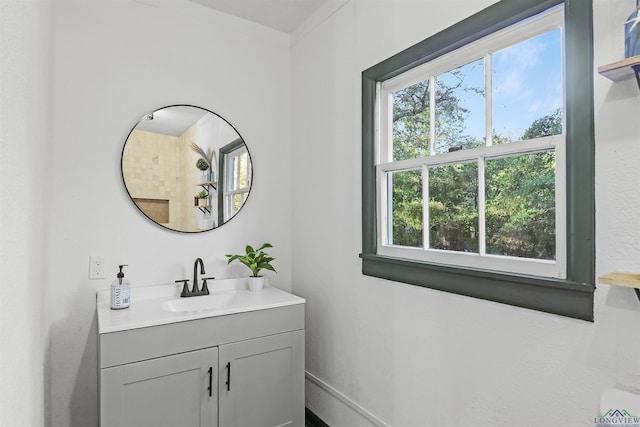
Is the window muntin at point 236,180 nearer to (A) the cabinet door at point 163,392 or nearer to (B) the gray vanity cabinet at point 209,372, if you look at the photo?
(B) the gray vanity cabinet at point 209,372

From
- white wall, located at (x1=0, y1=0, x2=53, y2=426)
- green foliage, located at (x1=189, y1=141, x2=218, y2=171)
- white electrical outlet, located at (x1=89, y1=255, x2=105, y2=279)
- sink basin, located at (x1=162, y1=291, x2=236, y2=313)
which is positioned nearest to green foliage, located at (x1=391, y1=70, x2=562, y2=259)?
sink basin, located at (x1=162, y1=291, x2=236, y2=313)

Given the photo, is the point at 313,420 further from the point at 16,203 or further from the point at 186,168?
the point at 16,203

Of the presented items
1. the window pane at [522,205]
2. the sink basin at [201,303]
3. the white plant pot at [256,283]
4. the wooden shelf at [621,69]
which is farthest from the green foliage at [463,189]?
the sink basin at [201,303]

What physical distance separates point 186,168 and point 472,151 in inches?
65.5

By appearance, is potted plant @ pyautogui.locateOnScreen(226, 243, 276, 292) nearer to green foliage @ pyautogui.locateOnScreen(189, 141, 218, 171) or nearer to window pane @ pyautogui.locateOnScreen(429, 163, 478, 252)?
green foliage @ pyautogui.locateOnScreen(189, 141, 218, 171)

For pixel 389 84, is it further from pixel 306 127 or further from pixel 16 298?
pixel 16 298

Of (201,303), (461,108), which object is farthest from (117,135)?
(461,108)

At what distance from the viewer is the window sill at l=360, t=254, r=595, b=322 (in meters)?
1.13

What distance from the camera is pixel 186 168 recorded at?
2.32 m

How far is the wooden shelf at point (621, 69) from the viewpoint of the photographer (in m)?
0.94

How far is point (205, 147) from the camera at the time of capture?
2355 millimetres

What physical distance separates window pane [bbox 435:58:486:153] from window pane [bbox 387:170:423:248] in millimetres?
204

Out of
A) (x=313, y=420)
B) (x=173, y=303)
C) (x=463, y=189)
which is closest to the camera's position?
(x=463, y=189)

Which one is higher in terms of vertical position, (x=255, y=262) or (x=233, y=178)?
(x=233, y=178)
